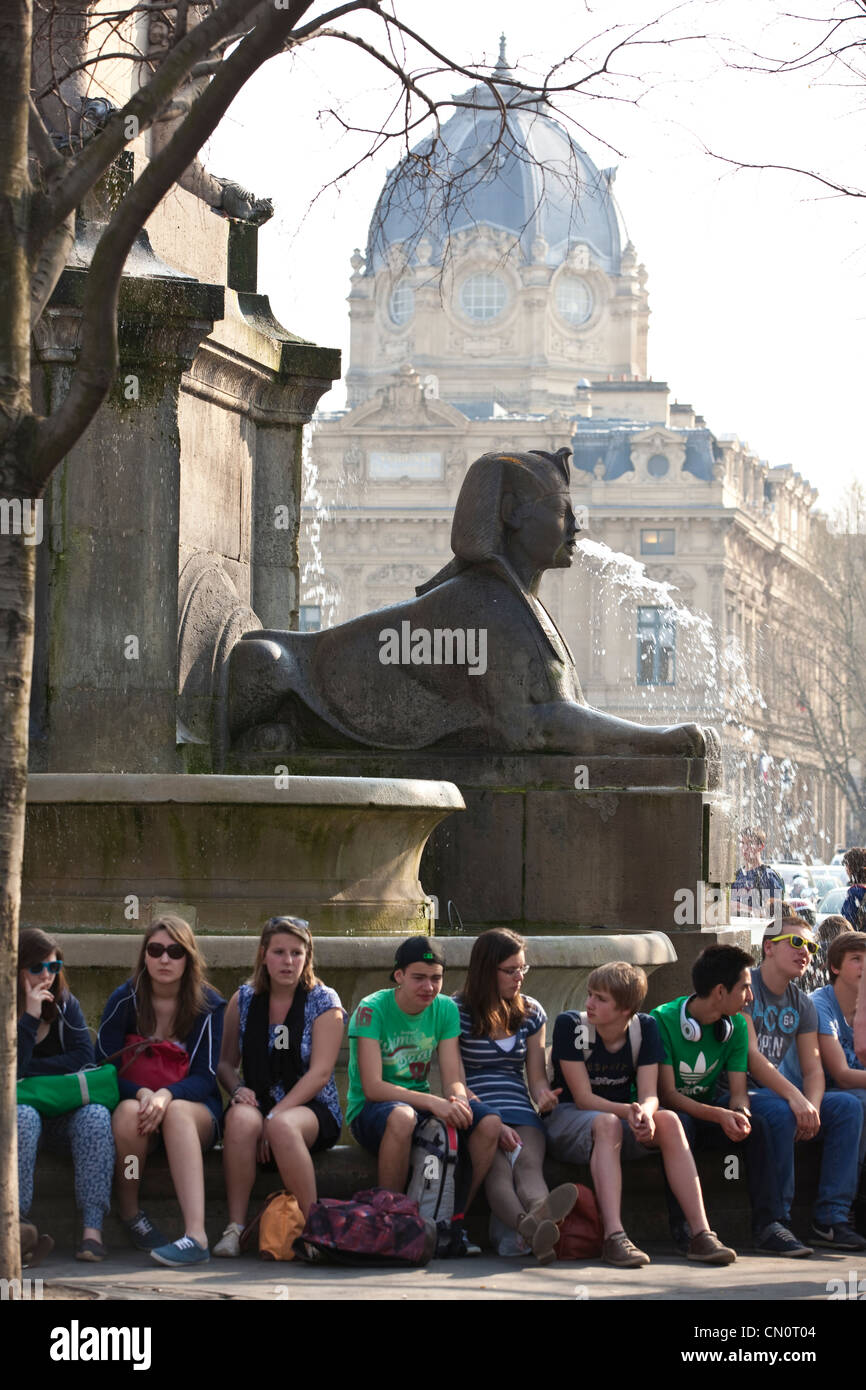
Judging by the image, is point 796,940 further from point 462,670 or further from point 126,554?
point 126,554

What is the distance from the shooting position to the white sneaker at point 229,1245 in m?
6.74

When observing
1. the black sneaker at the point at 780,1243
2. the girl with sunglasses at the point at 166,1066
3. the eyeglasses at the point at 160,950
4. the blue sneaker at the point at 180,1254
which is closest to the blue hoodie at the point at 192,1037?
the girl with sunglasses at the point at 166,1066

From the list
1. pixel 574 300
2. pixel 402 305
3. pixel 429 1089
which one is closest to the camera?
pixel 429 1089

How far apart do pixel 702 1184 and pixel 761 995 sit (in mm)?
740

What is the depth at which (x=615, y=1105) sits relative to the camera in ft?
23.6

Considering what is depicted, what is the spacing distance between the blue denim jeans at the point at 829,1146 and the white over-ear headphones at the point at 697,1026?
23 centimetres

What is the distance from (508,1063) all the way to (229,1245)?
3.75 feet

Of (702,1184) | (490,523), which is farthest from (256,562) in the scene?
(702,1184)

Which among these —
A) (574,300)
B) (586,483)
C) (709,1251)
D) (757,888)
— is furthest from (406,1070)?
(574,300)

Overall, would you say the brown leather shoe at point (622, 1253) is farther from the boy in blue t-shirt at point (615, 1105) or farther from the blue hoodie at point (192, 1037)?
the blue hoodie at point (192, 1037)

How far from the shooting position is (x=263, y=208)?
10.7 m

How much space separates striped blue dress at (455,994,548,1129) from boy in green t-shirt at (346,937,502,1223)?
11 cm

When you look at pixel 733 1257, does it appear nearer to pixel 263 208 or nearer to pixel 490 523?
pixel 490 523

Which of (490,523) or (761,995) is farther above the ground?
(490,523)
